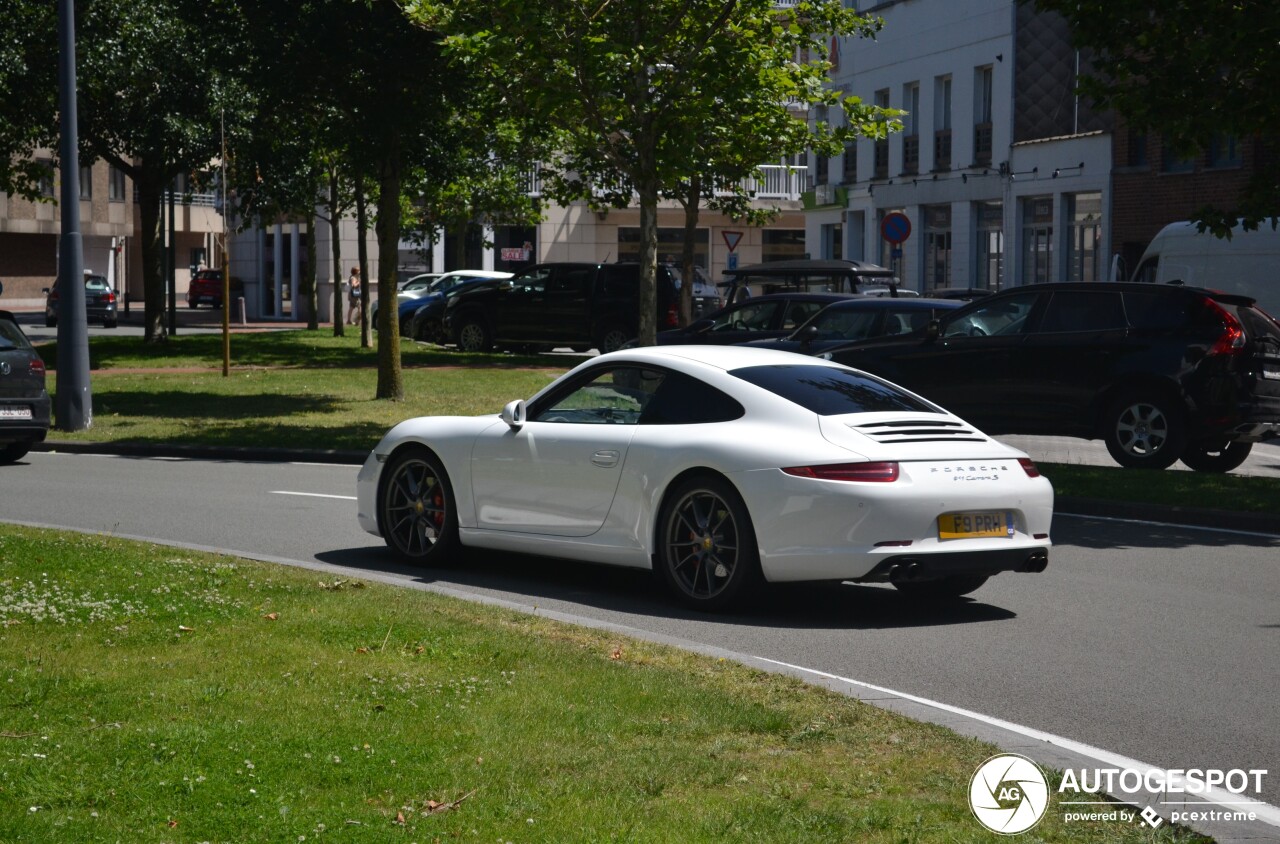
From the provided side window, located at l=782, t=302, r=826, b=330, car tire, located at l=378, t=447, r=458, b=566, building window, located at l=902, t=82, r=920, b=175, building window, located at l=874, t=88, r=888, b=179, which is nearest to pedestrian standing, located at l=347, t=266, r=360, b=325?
building window, located at l=874, t=88, r=888, b=179

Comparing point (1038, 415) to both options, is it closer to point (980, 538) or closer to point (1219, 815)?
point (980, 538)

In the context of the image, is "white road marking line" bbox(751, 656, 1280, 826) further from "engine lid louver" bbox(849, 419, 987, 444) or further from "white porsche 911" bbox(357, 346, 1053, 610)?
"engine lid louver" bbox(849, 419, 987, 444)

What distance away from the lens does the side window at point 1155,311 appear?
1633 centimetres

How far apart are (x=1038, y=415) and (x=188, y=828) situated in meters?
13.2

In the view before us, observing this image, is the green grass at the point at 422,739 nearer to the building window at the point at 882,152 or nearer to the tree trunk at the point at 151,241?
the tree trunk at the point at 151,241

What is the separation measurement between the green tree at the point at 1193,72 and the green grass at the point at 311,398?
2.82 metres

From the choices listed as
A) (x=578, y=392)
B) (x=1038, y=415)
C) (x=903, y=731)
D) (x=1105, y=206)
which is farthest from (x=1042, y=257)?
(x=903, y=731)

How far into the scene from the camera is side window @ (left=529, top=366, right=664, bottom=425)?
971 centimetres

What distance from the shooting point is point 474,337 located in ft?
A: 124

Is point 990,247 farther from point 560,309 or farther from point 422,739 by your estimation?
point 422,739

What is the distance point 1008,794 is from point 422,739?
189cm

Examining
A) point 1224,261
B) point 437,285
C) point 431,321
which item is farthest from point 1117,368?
point 437,285

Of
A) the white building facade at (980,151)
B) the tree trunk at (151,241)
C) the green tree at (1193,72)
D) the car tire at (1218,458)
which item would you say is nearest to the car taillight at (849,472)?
the green tree at (1193,72)

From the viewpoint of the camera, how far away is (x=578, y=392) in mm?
10117
